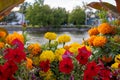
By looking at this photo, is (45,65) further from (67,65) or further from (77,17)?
(77,17)

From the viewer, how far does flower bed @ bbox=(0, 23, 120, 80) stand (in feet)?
5.97

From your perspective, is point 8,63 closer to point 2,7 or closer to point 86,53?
point 2,7

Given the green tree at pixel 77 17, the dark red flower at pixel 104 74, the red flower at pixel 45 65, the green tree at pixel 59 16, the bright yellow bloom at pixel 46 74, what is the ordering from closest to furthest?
the dark red flower at pixel 104 74
the red flower at pixel 45 65
the bright yellow bloom at pixel 46 74
the green tree at pixel 59 16
the green tree at pixel 77 17

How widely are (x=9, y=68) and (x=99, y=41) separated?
130cm

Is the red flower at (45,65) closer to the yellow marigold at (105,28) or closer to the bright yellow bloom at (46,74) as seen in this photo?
the bright yellow bloom at (46,74)

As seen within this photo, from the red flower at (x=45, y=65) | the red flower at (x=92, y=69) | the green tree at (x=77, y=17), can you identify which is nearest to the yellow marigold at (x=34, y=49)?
the red flower at (x=45, y=65)

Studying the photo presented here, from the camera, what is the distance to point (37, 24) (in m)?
46.6

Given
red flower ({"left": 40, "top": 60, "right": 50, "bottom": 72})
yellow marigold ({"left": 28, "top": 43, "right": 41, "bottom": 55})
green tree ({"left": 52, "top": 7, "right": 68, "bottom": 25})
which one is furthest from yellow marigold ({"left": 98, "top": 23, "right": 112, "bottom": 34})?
green tree ({"left": 52, "top": 7, "right": 68, "bottom": 25})

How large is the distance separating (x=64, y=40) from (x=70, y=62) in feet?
2.92

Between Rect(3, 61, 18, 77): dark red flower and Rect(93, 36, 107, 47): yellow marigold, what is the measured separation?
123 centimetres

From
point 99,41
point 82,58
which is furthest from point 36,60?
point 99,41

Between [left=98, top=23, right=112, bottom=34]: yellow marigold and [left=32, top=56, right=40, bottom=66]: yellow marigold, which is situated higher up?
[left=98, top=23, right=112, bottom=34]: yellow marigold

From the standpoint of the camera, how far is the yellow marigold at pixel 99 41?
2.90 metres

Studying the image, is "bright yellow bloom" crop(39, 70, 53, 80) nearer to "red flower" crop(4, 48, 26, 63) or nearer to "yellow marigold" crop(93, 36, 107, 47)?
"red flower" crop(4, 48, 26, 63)
